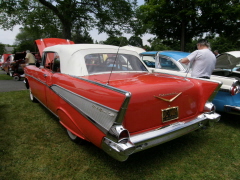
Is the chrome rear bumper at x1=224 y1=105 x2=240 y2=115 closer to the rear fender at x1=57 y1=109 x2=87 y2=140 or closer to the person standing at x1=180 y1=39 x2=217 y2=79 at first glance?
the person standing at x1=180 y1=39 x2=217 y2=79

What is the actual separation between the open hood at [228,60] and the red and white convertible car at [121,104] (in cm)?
199

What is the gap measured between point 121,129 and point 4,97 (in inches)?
209

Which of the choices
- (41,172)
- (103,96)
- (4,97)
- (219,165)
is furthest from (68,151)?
(4,97)

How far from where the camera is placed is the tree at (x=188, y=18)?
1252 centimetres

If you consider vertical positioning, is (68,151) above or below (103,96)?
below

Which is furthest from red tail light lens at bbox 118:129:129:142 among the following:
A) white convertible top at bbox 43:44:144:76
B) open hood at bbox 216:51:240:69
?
open hood at bbox 216:51:240:69

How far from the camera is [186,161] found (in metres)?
2.53

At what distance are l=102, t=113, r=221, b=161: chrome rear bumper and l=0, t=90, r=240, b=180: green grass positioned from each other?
44 cm

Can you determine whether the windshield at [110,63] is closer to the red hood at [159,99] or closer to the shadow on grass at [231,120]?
the red hood at [159,99]

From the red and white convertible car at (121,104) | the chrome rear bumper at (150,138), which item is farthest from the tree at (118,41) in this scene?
the chrome rear bumper at (150,138)

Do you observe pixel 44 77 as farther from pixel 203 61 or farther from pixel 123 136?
pixel 203 61

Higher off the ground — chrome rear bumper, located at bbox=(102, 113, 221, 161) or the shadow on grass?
chrome rear bumper, located at bbox=(102, 113, 221, 161)

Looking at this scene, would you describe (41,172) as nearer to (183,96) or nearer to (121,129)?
(121,129)

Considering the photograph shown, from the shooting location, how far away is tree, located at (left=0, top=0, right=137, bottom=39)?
1336 centimetres
